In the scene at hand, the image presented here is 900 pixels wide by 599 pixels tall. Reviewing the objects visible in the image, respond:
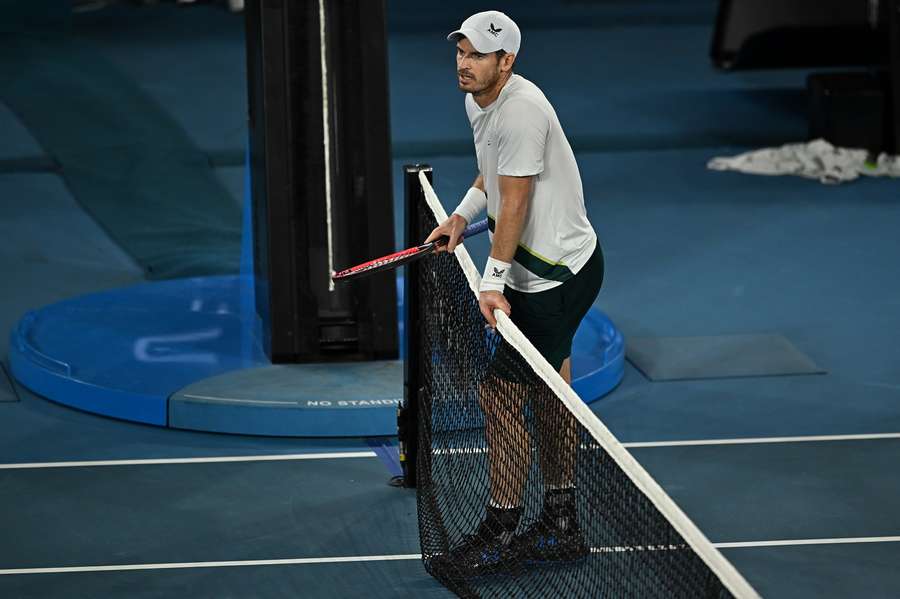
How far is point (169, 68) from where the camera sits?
17031 mm

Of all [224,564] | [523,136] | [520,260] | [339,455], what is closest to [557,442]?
[520,260]

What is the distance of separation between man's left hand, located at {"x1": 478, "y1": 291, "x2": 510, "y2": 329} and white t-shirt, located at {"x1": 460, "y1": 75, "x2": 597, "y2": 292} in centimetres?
33

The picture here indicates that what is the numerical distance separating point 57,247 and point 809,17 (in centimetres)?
830

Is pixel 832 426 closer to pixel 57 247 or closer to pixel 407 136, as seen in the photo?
pixel 57 247

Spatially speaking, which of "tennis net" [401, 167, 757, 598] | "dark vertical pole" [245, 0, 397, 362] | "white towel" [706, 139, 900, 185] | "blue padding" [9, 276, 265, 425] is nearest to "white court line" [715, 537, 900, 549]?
"tennis net" [401, 167, 757, 598]

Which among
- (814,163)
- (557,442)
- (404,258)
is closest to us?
(557,442)

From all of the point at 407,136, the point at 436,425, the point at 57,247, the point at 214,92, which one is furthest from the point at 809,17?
the point at 436,425

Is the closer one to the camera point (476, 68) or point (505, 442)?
point (476, 68)

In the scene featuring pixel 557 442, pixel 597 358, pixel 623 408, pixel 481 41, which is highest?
pixel 481 41

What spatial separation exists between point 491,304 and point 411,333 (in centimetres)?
126

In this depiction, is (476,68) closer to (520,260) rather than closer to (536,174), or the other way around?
(536,174)

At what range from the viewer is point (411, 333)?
6766 millimetres

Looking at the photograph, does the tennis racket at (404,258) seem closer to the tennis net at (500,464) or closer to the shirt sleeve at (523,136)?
the tennis net at (500,464)

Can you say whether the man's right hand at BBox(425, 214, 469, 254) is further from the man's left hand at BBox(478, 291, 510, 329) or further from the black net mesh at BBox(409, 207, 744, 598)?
the man's left hand at BBox(478, 291, 510, 329)
